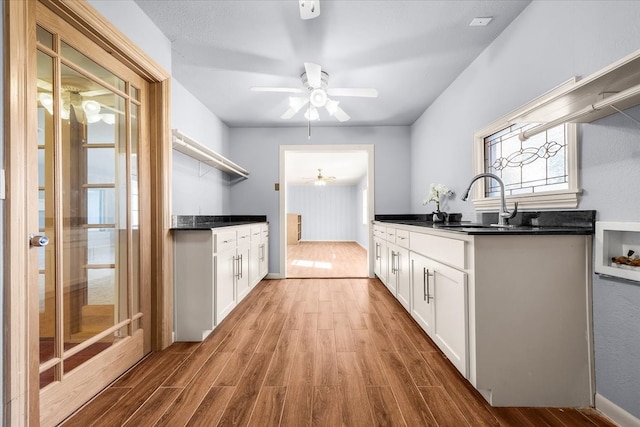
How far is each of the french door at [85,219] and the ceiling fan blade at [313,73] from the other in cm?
120

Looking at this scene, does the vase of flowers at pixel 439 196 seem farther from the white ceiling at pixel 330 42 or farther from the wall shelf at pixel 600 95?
the wall shelf at pixel 600 95

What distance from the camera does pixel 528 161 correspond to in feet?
6.42

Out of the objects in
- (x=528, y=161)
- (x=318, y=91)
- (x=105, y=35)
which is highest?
(x=318, y=91)

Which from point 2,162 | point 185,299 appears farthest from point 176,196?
point 2,162

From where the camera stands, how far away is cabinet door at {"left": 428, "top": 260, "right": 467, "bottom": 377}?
4.88 feet

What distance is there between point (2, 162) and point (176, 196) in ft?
5.67

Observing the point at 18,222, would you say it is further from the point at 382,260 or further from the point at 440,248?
the point at 382,260

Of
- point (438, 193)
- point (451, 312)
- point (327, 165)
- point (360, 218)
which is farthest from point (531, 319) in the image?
point (360, 218)

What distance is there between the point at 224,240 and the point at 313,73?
1.57 meters

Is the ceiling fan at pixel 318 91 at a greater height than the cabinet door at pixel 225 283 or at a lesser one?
greater

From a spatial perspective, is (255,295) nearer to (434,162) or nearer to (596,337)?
(434,162)

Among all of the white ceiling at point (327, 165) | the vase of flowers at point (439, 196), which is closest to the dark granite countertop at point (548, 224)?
the vase of flowers at point (439, 196)

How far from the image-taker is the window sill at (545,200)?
1495 millimetres

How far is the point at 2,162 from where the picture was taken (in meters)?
1.06
